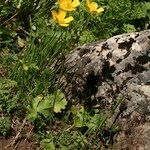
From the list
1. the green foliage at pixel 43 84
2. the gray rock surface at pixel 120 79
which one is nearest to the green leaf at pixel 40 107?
the green foliage at pixel 43 84

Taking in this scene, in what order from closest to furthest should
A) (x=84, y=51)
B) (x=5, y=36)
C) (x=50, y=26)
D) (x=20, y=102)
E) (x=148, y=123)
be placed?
(x=148, y=123) → (x=20, y=102) → (x=84, y=51) → (x=5, y=36) → (x=50, y=26)

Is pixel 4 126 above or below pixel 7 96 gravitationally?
below

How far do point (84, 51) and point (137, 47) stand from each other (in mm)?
500

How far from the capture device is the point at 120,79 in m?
3.41

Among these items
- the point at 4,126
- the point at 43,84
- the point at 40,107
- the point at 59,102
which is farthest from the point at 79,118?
the point at 4,126

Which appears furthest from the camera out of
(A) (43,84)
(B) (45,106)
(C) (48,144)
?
(A) (43,84)

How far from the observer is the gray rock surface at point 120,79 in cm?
322

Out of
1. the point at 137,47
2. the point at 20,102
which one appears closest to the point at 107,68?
the point at 137,47

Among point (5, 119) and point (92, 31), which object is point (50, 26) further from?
point (5, 119)

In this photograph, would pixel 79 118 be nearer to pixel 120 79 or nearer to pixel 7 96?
pixel 120 79

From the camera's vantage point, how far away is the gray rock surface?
10.6ft

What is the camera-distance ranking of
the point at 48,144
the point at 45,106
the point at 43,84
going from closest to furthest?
the point at 48,144
the point at 45,106
the point at 43,84

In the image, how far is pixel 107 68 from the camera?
351cm

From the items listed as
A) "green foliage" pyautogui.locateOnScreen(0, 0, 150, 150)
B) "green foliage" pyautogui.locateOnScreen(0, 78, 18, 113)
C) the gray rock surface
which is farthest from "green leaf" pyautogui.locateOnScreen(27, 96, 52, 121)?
the gray rock surface
